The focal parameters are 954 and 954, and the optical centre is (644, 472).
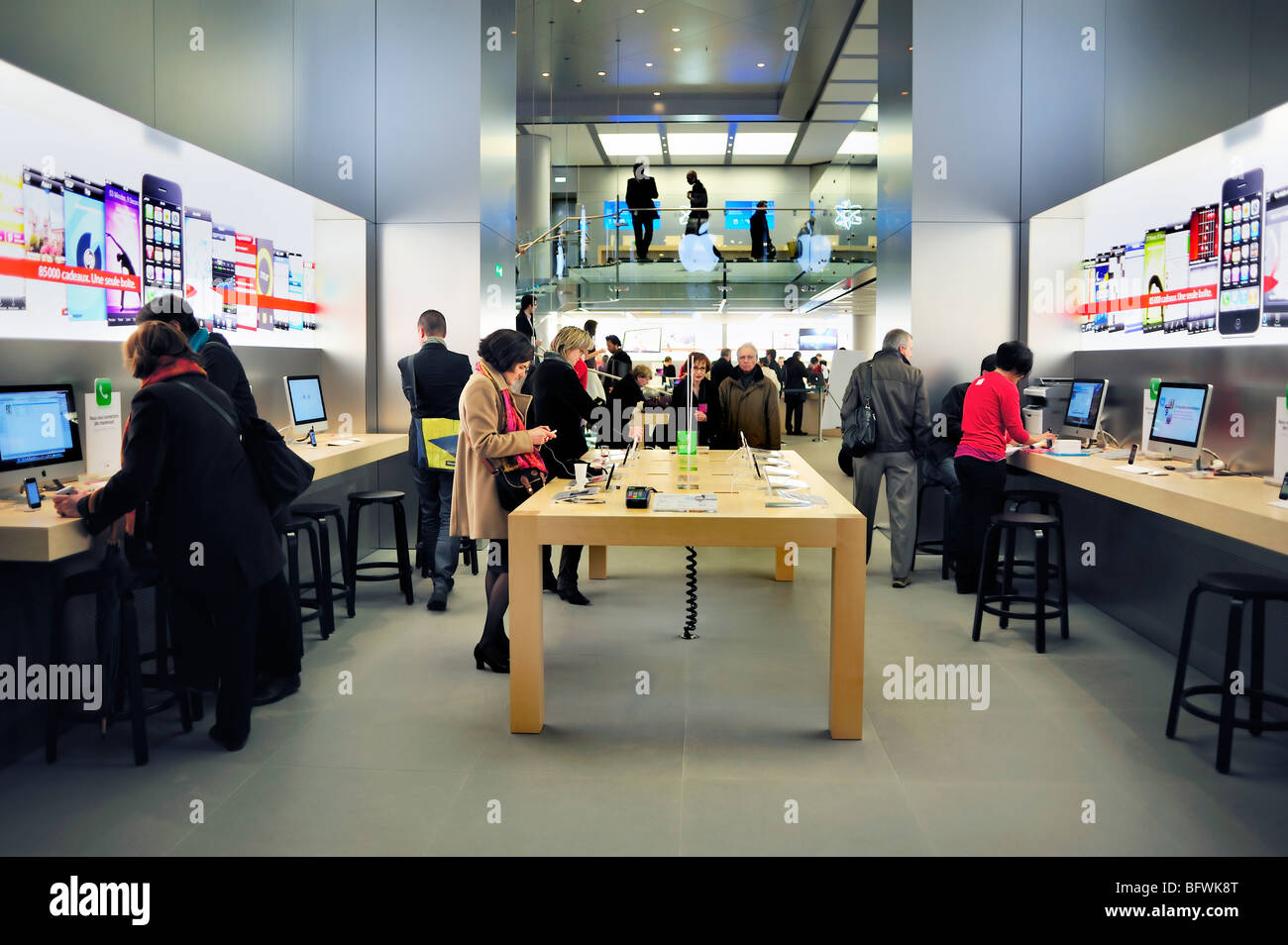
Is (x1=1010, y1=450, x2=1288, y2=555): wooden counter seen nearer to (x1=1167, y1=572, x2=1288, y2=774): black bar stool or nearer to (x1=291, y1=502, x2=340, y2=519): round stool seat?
(x1=1167, y1=572, x2=1288, y2=774): black bar stool

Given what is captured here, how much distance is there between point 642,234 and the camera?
14.6 meters

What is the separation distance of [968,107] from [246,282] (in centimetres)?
510

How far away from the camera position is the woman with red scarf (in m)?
3.24

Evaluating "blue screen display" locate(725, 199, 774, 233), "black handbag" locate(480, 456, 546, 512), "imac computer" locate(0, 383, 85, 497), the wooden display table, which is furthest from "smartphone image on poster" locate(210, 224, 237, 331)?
"blue screen display" locate(725, 199, 774, 233)

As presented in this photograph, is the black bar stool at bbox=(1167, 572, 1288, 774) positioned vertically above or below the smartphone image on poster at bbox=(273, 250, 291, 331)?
below

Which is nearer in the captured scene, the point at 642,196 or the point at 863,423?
the point at 863,423

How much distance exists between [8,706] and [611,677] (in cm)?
233

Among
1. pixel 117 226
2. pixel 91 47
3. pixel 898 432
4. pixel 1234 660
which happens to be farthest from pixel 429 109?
pixel 1234 660

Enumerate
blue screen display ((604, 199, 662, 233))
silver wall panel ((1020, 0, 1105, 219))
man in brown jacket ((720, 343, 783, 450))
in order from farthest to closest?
1. blue screen display ((604, 199, 662, 233))
2. man in brown jacket ((720, 343, 783, 450))
3. silver wall panel ((1020, 0, 1105, 219))

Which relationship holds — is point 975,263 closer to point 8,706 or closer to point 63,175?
point 63,175

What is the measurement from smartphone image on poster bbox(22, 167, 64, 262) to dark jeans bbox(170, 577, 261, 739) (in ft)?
5.87

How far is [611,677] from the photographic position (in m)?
4.36

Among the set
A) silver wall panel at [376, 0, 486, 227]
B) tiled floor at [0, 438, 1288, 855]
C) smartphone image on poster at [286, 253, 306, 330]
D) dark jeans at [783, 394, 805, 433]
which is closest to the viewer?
tiled floor at [0, 438, 1288, 855]

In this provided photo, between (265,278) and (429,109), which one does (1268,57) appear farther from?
(265,278)
